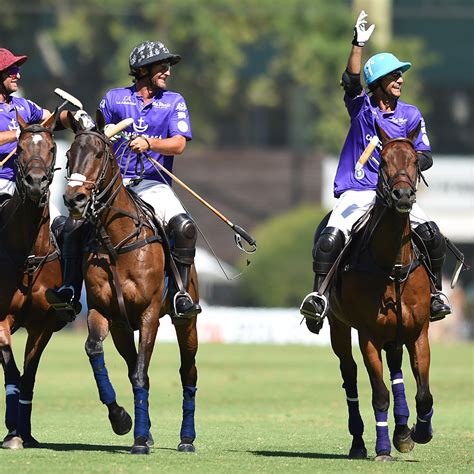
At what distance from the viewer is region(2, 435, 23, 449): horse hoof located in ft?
40.7

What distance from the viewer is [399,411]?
497 inches

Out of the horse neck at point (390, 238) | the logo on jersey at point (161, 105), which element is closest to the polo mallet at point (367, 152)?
the horse neck at point (390, 238)

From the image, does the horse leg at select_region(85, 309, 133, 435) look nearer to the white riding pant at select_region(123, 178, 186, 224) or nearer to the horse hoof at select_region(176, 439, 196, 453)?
the horse hoof at select_region(176, 439, 196, 453)

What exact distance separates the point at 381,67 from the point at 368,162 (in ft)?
2.78

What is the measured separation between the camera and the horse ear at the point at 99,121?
1192 cm

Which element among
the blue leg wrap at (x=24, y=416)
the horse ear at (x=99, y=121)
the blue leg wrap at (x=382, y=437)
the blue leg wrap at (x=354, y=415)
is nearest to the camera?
the horse ear at (x=99, y=121)

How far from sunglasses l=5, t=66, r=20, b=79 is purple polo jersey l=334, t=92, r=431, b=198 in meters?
2.96

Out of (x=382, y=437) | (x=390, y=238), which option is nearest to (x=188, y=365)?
(x=382, y=437)

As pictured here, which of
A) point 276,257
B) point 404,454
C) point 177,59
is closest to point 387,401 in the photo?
point 404,454

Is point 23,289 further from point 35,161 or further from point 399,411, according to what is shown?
point 399,411

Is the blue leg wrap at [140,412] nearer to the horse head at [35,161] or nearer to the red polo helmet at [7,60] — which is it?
the horse head at [35,161]

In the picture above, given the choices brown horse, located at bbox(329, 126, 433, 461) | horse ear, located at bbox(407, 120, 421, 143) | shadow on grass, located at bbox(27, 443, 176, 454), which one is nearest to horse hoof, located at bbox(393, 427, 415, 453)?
brown horse, located at bbox(329, 126, 433, 461)

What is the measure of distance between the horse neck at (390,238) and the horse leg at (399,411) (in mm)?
787

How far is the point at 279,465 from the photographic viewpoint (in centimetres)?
1160
